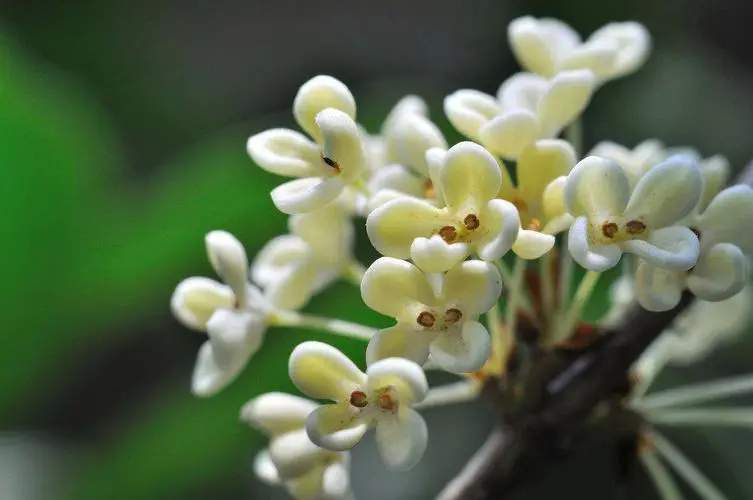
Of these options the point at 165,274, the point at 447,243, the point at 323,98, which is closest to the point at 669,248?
the point at 447,243

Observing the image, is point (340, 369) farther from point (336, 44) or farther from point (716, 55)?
point (336, 44)

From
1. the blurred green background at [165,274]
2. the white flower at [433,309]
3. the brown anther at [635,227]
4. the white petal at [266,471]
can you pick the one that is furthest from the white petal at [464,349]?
the blurred green background at [165,274]

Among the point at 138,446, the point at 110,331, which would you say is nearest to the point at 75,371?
the point at 110,331

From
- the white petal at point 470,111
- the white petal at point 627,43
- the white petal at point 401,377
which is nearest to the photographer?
the white petal at point 401,377

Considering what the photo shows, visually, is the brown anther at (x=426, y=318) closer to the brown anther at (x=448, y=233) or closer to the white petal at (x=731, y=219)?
the brown anther at (x=448, y=233)

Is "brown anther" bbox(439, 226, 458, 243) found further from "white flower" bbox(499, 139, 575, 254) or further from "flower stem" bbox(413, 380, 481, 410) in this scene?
"flower stem" bbox(413, 380, 481, 410)

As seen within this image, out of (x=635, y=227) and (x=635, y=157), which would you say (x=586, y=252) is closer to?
(x=635, y=227)

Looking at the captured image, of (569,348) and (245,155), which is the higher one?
(245,155)
